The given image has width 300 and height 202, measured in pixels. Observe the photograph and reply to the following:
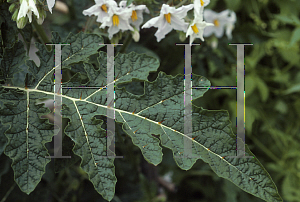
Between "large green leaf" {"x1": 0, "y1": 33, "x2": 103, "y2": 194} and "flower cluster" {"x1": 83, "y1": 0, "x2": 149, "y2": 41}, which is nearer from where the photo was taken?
"large green leaf" {"x1": 0, "y1": 33, "x2": 103, "y2": 194}

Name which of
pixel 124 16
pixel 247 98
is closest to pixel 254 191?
pixel 124 16

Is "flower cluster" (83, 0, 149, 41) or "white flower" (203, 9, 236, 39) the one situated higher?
"white flower" (203, 9, 236, 39)

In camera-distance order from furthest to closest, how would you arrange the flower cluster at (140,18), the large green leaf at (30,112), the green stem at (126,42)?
1. the green stem at (126,42)
2. the flower cluster at (140,18)
3. the large green leaf at (30,112)

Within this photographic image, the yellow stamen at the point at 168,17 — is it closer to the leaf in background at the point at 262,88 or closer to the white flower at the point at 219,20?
the white flower at the point at 219,20

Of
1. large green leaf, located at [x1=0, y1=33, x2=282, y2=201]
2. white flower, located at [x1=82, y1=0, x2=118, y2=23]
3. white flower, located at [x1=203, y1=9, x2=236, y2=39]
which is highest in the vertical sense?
white flower, located at [x1=203, y1=9, x2=236, y2=39]

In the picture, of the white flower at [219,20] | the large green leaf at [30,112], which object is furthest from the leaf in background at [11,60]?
the white flower at [219,20]

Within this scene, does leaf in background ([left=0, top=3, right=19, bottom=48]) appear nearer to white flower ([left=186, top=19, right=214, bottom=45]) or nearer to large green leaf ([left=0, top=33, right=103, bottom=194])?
large green leaf ([left=0, top=33, right=103, bottom=194])

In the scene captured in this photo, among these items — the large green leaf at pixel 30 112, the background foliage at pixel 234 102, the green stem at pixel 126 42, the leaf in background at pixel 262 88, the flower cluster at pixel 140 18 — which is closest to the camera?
the large green leaf at pixel 30 112

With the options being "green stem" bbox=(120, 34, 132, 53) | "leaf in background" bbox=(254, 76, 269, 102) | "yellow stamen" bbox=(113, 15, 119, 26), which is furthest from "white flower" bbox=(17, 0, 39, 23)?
"leaf in background" bbox=(254, 76, 269, 102)
